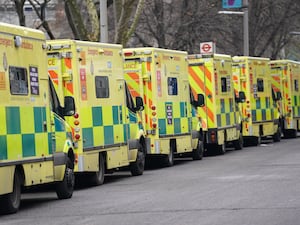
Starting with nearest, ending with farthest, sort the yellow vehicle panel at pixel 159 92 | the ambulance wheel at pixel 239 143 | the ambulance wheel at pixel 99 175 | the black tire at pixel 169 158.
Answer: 1. the ambulance wheel at pixel 99 175
2. the yellow vehicle panel at pixel 159 92
3. the black tire at pixel 169 158
4. the ambulance wheel at pixel 239 143

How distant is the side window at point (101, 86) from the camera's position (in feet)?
61.0

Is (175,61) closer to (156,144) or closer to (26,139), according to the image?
(156,144)

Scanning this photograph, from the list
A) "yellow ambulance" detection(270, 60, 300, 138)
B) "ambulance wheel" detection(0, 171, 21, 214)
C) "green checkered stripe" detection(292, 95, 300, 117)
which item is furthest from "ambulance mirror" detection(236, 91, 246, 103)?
"ambulance wheel" detection(0, 171, 21, 214)

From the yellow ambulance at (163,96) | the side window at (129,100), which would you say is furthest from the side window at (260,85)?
the side window at (129,100)

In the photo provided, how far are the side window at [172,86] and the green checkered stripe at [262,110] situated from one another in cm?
793

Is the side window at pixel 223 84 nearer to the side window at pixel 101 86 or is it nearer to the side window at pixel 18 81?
the side window at pixel 101 86

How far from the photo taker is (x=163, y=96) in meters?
22.8

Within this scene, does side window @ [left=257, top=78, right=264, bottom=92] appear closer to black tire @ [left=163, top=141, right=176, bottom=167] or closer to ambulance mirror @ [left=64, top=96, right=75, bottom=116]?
black tire @ [left=163, top=141, right=176, bottom=167]

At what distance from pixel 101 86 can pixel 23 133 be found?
194 inches

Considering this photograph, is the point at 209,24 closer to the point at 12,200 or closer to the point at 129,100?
the point at 129,100

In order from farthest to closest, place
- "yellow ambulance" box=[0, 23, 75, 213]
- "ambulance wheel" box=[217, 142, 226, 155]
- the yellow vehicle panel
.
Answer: "ambulance wheel" box=[217, 142, 226, 155], the yellow vehicle panel, "yellow ambulance" box=[0, 23, 75, 213]

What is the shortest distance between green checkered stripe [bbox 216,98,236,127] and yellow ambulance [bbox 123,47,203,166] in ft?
9.20

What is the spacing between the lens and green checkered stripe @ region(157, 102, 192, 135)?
2256 cm

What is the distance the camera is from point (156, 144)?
72.5 ft
